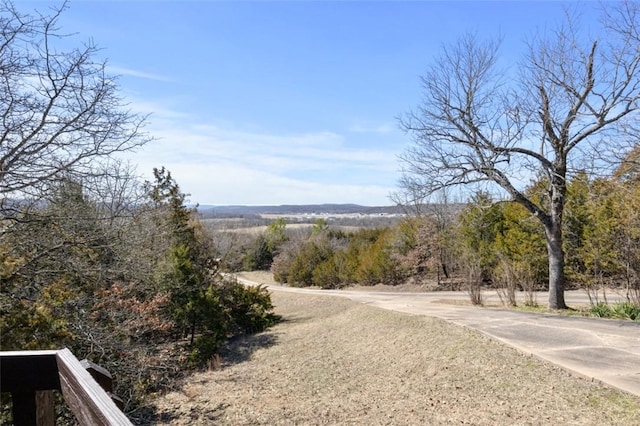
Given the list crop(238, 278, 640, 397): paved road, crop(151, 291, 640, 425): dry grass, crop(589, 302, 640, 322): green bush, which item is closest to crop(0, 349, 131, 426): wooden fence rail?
crop(151, 291, 640, 425): dry grass

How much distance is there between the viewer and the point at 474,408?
5695mm

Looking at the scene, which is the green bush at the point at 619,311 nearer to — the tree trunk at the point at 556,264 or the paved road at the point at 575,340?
the paved road at the point at 575,340

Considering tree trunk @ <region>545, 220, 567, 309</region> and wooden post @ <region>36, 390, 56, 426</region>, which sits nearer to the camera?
wooden post @ <region>36, 390, 56, 426</region>

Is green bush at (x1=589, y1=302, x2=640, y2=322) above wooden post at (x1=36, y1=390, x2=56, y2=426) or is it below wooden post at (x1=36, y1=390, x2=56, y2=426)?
below

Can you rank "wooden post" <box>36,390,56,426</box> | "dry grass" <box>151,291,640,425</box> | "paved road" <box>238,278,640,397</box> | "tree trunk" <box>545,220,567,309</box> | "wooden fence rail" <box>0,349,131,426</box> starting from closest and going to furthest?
"wooden fence rail" <box>0,349,131,426</box>
"wooden post" <box>36,390,56,426</box>
"dry grass" <box>151,291,640,425</box>
"paved road" <box>238,278,640,397</box>
"tree trunk" <box>545,220,567,309</box>

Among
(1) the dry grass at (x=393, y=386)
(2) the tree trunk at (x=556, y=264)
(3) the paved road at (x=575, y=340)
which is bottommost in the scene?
(1) the dry grass at (x=393, y=386)

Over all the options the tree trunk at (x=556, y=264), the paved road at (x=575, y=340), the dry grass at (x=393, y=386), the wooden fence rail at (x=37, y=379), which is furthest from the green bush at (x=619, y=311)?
the wooden fence rail at (x=37, y=379)

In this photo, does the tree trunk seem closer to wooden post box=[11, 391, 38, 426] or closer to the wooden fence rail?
the wooden fence rail

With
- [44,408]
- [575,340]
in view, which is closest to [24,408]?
[44,408]

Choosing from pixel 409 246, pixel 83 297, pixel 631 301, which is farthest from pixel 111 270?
pixel 409 246

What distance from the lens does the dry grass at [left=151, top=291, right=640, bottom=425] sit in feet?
17.7

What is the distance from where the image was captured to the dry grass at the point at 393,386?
538 cm

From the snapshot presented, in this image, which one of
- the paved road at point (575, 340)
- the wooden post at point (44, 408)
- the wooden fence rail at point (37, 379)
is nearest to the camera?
the wooden fence rail at point (37, 379)

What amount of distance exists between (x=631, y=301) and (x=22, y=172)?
12.8m
